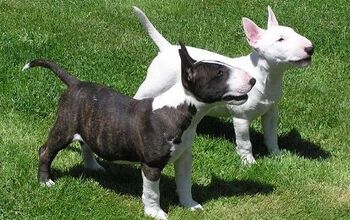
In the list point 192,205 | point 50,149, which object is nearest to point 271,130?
point 192,205

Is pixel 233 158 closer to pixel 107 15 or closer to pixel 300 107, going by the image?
pixel 300 107

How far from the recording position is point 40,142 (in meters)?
6.47

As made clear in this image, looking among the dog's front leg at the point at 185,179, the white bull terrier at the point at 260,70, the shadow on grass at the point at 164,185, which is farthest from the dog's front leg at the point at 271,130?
the dog's front leg at the point at 185,179

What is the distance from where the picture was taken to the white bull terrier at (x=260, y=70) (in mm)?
6016

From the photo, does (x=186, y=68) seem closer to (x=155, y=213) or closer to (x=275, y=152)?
(x=155, y=213)

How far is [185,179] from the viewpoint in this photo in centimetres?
550

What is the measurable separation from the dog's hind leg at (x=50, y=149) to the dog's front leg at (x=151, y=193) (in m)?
0.71

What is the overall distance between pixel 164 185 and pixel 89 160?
2.19ft

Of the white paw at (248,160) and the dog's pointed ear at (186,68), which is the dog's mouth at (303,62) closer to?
the white paw at (248,160)

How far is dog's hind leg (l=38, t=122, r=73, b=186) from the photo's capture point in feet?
18.0

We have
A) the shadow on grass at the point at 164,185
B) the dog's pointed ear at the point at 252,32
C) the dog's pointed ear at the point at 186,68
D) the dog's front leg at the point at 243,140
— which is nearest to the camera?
the dog's pointed ear at the point at 186,68

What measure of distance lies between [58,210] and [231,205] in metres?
1.38

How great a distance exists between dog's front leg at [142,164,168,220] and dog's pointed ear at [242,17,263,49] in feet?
5.41

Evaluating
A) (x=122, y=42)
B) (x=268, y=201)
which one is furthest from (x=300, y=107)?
(x=122, y=42)
